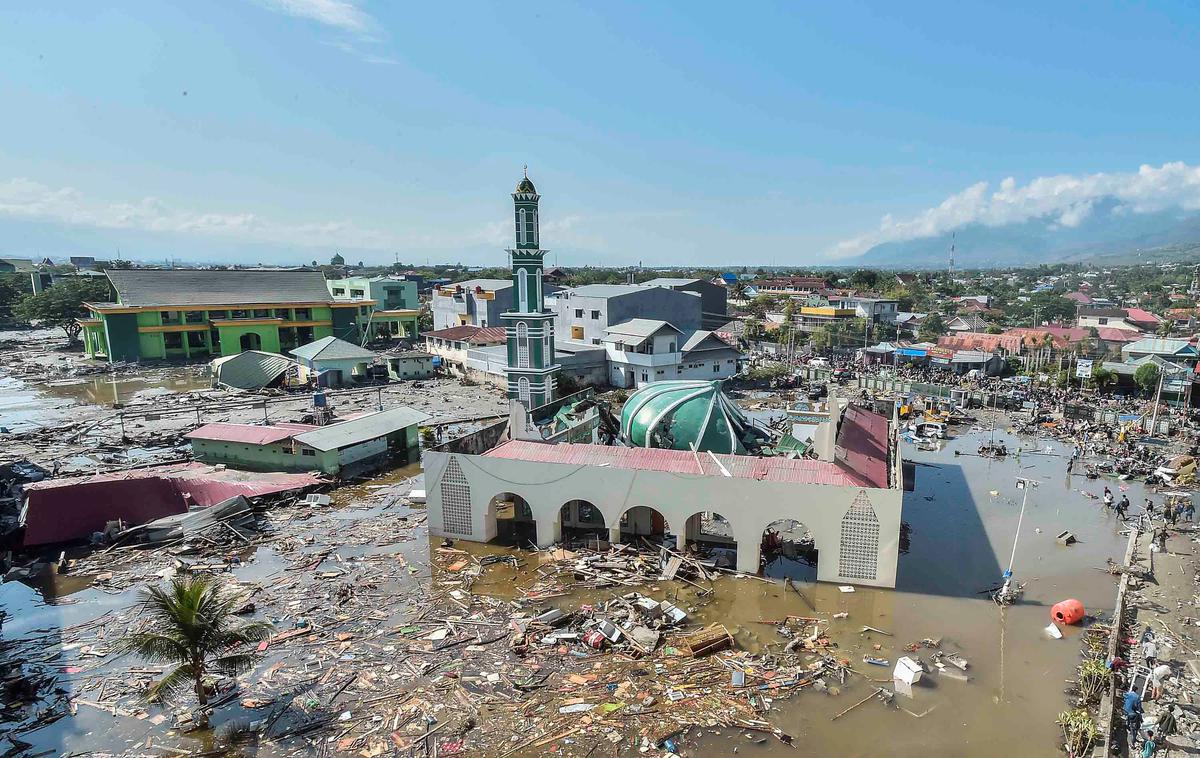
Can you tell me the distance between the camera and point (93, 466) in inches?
1000

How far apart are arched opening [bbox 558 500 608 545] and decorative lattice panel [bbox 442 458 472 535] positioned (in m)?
2.82

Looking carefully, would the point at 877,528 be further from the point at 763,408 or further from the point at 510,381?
the point at 763,408

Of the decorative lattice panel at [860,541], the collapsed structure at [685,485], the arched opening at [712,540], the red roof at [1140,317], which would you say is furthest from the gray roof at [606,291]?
the red roof at [1140,317]

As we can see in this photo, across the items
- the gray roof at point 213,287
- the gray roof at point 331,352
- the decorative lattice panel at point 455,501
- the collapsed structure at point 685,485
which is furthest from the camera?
the gray roof at point 213,287

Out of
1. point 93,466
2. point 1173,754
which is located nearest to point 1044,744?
point 1173,754

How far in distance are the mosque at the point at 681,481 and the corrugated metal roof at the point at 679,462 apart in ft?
0.17

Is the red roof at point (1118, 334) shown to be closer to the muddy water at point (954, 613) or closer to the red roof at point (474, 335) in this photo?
the muddy water at point (954, 613)

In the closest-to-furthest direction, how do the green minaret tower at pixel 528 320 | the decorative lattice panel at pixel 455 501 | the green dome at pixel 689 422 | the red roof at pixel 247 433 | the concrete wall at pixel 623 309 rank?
the decorative lattice panel at pixel 455 501 < the green dome at pixel 689 422 < the red roof at pixel 247 433 < the green minaret tower at pixel 528 320 < the concrete wall at pixel 623 309

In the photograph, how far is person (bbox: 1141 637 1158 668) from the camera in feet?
42.4

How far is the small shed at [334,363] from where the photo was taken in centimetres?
4200

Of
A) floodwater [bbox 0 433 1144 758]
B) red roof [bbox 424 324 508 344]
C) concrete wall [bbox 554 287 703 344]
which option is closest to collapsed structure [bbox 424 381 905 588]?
floodwater [bbox 0 433 1144 758]

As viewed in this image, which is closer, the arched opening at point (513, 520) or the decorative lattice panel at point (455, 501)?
the decorative lattice panel at point (455, 501)

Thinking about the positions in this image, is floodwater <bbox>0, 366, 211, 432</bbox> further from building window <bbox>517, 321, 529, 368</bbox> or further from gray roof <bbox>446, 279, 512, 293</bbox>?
building window <bbox>517, 321, 529, 368</bbox>

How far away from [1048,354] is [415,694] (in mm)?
47604
